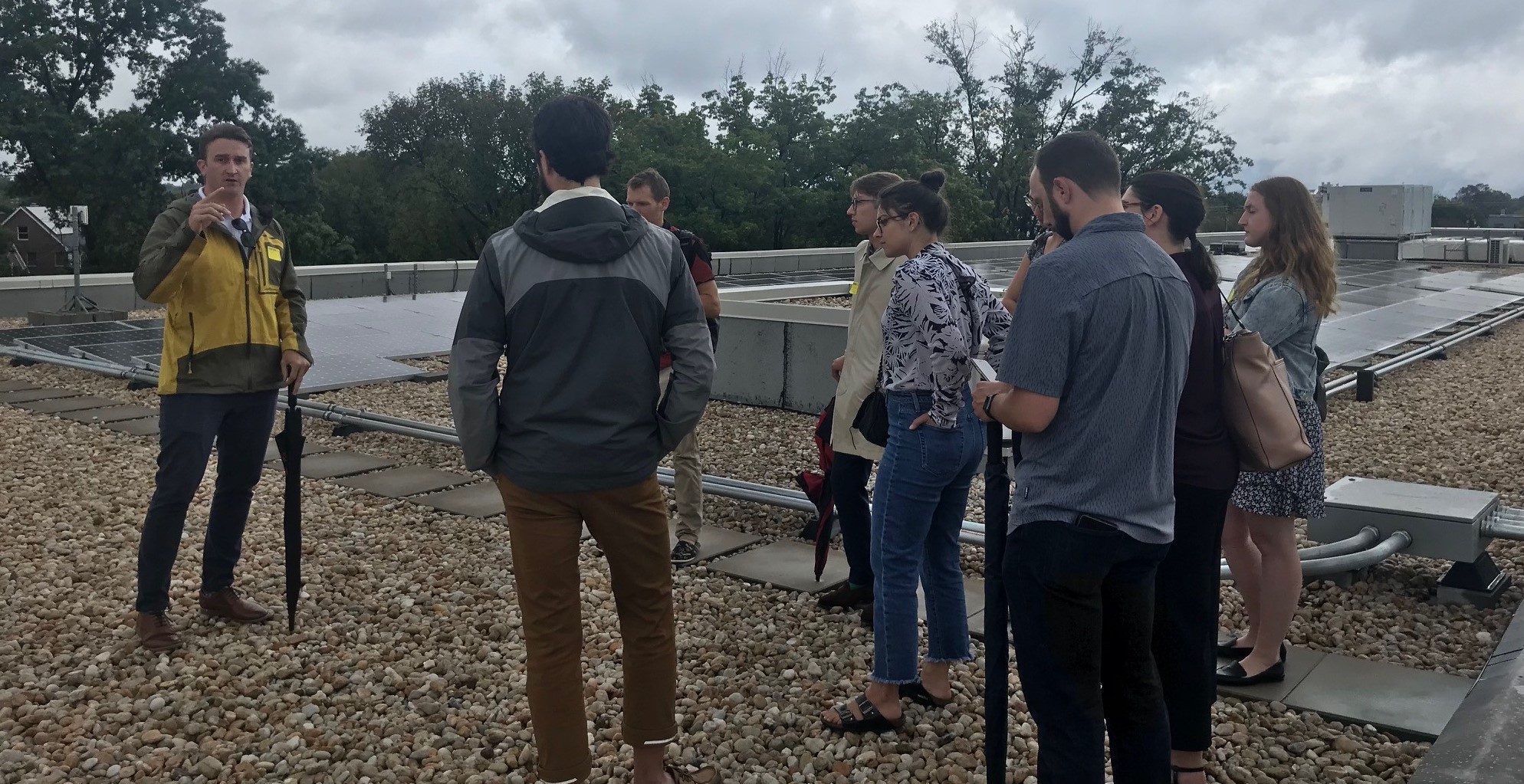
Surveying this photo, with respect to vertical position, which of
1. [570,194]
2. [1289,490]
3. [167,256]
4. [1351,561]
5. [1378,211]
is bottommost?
[1351,561]

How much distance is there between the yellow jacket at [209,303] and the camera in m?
3.95

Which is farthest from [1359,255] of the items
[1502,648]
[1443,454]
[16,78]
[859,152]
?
[16,78]

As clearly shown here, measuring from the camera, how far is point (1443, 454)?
25.4 ft

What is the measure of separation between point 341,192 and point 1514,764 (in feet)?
150

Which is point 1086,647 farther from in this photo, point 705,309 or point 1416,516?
point 1416,516

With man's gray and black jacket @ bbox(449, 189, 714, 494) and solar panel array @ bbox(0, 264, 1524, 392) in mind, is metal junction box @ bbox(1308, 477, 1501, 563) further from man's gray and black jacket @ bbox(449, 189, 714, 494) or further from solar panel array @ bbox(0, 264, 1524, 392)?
solar panel array @ bbox(0, 264, 1524, 392)

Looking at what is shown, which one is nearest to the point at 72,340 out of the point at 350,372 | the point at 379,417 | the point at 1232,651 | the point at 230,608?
the point at 350,372

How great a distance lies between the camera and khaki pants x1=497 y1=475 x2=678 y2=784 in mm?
2898

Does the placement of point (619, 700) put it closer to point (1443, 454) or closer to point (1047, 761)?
point (1047, 761)

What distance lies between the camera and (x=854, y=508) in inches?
175

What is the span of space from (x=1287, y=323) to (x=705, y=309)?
7.17 ft

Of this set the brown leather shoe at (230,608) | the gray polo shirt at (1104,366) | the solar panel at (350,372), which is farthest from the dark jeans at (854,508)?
the solar panel at (350,372)

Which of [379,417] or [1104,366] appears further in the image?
[379,417]

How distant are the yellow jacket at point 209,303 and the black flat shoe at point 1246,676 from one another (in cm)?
344
